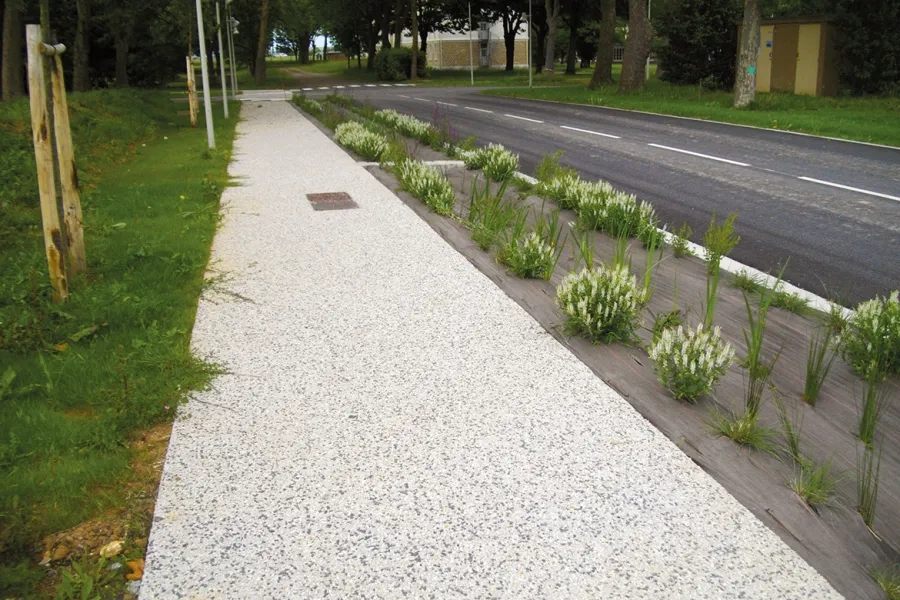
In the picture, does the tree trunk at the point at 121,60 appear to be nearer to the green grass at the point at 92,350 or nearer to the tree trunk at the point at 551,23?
the green grass at the point at 92,350

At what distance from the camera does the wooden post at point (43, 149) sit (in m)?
5.77

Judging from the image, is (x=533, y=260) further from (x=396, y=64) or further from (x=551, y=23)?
(x=396, y=64)

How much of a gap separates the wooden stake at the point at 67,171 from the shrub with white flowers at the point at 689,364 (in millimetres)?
4409

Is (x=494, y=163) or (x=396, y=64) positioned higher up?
(x=396, y=64)

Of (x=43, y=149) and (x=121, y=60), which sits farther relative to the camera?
(x=121, y=60)

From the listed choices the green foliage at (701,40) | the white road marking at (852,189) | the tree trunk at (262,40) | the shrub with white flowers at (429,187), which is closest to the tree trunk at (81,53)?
the shrub with white flowers at (429,187)

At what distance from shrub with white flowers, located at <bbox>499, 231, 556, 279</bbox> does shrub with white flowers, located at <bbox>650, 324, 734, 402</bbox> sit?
227 centimetres

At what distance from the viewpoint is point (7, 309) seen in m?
5.79

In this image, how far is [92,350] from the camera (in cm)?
520

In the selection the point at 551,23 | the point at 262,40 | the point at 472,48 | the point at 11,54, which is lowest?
the point at 11,54

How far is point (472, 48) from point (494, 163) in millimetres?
69444

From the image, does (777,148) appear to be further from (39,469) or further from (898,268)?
(39,469)

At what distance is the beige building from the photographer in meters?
76.2

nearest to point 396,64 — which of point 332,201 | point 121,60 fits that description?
point 121,60
